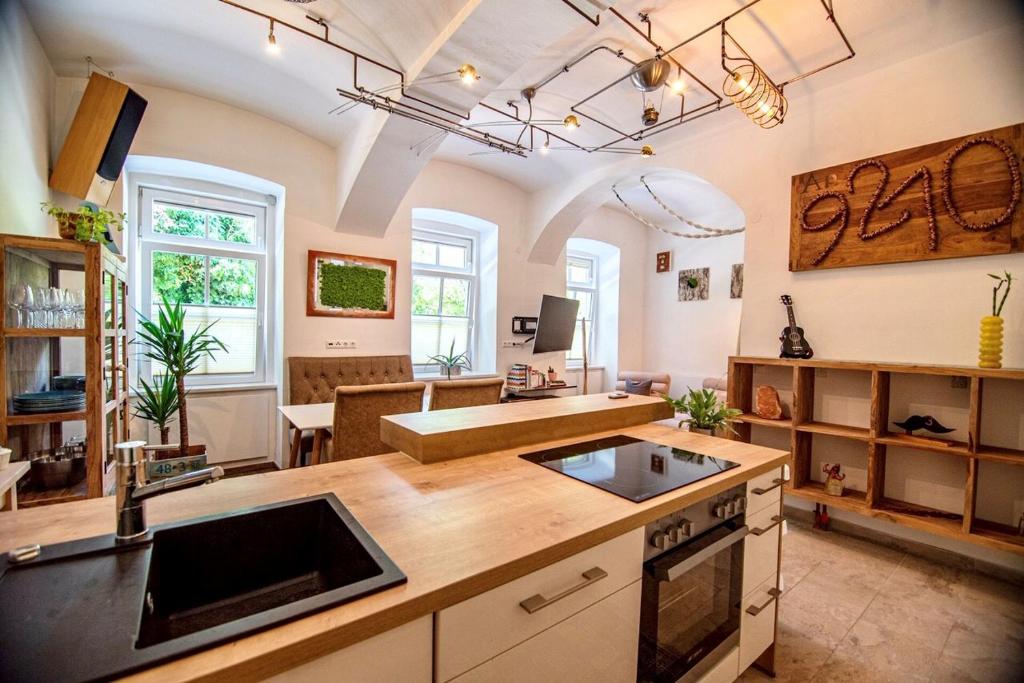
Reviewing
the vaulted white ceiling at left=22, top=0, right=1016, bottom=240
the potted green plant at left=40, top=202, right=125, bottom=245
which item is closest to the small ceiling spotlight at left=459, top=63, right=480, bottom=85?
the vaulted white ceiling at left=22, top=0, right=1016, bottom=240

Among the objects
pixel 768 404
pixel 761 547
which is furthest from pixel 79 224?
pixel 768 404

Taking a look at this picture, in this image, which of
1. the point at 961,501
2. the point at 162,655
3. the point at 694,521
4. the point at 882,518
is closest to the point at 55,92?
the point at 162,655

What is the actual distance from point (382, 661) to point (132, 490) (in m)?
0.57

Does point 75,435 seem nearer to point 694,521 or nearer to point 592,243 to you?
point 694,521

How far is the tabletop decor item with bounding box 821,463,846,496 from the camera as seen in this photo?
2.69m

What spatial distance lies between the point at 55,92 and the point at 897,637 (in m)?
5.67

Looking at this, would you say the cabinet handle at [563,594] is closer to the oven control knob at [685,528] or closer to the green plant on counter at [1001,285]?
the oven control knob at [685,528]

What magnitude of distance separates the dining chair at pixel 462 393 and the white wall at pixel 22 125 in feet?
7.17

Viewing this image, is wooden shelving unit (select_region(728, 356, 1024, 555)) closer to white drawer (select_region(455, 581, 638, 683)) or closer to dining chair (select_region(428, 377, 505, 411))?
dining chair (select_region(428, 377, 505, 411))

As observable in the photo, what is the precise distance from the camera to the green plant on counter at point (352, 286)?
13.0 ft

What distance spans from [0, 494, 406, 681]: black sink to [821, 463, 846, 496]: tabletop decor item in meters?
3.03

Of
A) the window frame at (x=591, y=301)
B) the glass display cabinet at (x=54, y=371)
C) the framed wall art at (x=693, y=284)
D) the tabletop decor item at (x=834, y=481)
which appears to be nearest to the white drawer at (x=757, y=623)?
the tabletop decor item at (x=834, y=481)

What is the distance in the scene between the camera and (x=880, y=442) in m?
2.49

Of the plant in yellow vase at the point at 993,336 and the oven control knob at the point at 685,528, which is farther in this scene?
the plant in yellow vase at the point at 993,336
